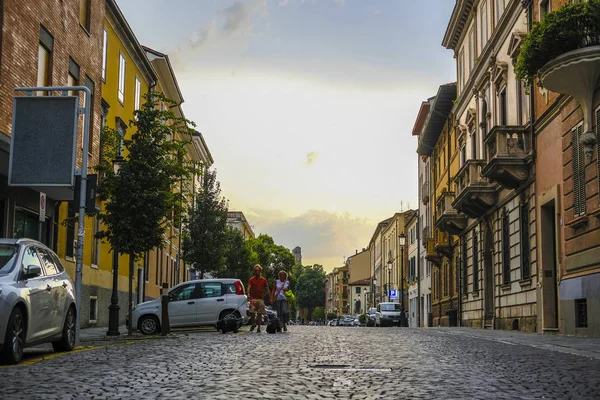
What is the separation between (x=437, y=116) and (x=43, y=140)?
34.2 meters

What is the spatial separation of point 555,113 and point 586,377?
14761mm

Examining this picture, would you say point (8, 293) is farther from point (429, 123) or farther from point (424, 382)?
point (429, 123)

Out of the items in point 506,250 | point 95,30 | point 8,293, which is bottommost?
point 8,293

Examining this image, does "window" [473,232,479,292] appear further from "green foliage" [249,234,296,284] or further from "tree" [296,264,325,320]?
"tree" [296,264,325,320]

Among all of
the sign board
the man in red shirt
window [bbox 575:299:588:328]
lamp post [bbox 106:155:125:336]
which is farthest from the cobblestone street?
the man in red shirt

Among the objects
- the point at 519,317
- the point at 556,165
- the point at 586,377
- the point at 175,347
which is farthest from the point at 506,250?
the point at 586,377

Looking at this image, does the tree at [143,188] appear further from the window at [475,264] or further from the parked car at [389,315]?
the parked car at [389,315]

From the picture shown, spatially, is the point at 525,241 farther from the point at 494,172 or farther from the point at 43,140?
the point at 43,140

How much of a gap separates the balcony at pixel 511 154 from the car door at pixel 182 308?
999 cm

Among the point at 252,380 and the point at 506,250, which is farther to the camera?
the point at 506,250

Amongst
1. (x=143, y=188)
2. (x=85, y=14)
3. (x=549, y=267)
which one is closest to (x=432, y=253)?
(x=549, y=267)

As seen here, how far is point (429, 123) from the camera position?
49.3 m

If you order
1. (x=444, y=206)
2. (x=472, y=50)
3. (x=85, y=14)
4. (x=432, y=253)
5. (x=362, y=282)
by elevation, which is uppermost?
(x=472, y=50)

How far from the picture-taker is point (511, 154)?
26.6m
